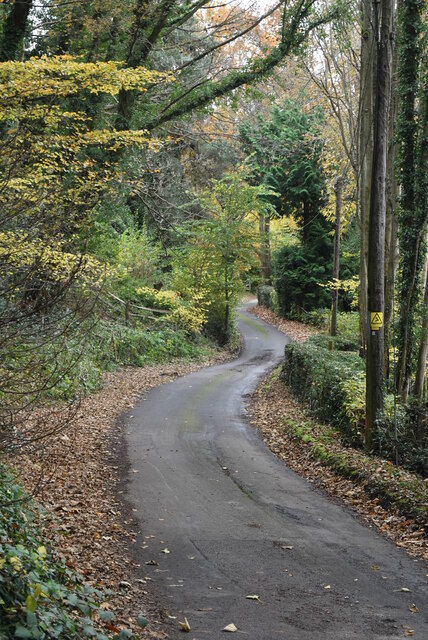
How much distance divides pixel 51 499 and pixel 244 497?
2879 millimetres

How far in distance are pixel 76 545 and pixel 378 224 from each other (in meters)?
7.12

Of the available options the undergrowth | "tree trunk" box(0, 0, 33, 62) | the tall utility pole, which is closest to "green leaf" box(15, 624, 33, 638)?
the undergrowth

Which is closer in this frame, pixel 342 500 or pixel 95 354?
pixel 342 500

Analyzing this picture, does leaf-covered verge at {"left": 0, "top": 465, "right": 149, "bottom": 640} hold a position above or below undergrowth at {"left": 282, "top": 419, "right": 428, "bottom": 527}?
above

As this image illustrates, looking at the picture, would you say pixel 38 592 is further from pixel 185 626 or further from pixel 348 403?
pixel 348 403

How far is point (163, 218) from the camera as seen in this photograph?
22.2 metres

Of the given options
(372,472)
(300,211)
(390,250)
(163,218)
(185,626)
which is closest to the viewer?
(185,626)

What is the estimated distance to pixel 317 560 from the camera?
6949 millimetres

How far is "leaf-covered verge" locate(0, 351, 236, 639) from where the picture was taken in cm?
414

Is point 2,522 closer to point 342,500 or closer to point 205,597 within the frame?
point 205,597

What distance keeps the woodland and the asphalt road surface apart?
139cm

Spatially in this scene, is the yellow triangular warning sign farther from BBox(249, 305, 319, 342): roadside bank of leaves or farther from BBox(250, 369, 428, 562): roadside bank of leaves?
BBox(249, 305, 319, 342): roadside bank of leaves

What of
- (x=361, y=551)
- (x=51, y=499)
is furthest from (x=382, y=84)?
(x=51, y=499)

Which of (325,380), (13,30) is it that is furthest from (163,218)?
(325,380)
